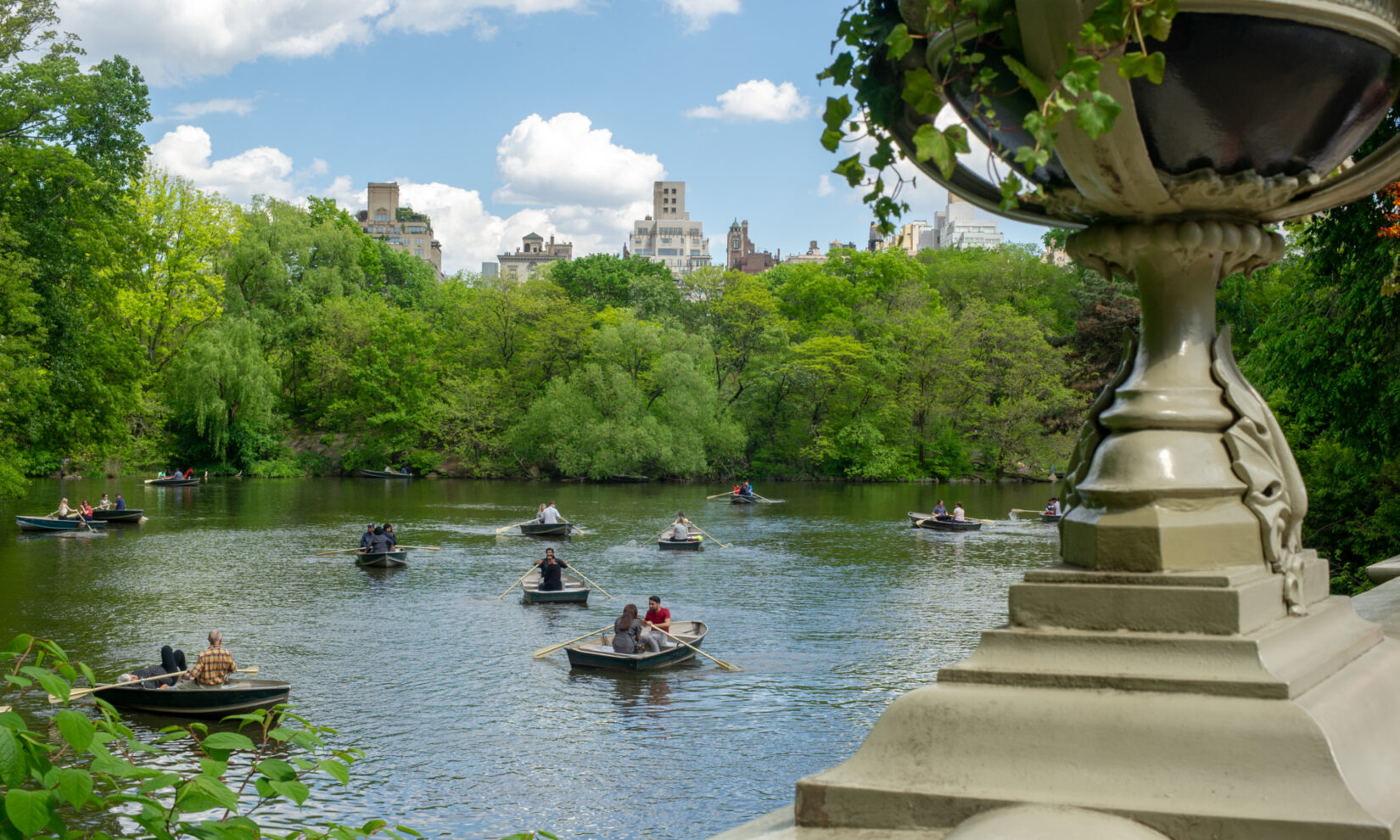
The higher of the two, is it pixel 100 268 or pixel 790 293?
pixel 790 293

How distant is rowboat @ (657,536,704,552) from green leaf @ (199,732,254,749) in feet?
89.4

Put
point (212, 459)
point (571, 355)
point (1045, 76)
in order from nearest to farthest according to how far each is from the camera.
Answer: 1. point (1045, 76)
2. point (212, 459)
3. point (571, 355)

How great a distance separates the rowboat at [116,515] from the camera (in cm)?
3309

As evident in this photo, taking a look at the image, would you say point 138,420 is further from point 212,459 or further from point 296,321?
point 296,321

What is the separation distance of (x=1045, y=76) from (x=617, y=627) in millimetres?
15003

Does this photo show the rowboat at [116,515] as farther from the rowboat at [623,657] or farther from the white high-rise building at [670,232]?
the white high-rise building at [670,232]

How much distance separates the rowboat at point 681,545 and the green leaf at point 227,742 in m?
27.3

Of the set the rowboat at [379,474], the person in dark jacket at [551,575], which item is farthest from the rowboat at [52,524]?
the rowboat at [379,474]

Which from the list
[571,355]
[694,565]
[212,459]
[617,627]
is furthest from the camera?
[571,355]

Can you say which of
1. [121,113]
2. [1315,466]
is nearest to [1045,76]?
[1315,466]

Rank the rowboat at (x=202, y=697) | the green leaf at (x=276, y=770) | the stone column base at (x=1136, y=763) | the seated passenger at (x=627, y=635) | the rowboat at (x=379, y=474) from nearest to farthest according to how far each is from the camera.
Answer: the stone column base at (x=1136, y=763), the green leaf at (x=276, y=770), the rowboat at (x=202, y=697), the seated passenger at (x=627, y=635), the rowboat at (x=379, y=474)

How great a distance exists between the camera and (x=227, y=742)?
8.65 feet

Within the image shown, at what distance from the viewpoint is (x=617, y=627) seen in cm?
1673

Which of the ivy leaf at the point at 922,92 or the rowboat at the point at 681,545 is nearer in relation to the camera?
the ivy leaf at the point at 922,92
